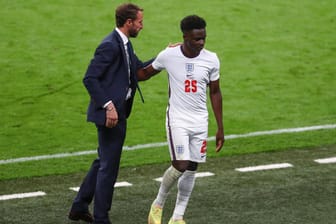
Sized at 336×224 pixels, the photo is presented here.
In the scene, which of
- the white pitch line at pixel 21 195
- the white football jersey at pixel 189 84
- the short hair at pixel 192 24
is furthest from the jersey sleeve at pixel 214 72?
the white pitch line at pixel 21 195

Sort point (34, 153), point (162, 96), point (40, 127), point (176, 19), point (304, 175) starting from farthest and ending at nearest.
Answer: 1. point (176, 19)
2. point (162, 96)
3. point (40, 127)
4. point (34, 153)
5. point (304, 175)

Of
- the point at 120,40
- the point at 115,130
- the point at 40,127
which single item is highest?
the point at 120,40

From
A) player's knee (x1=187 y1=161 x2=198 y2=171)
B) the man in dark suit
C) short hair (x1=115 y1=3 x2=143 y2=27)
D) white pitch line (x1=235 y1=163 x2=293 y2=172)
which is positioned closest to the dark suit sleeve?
the man in dark suit

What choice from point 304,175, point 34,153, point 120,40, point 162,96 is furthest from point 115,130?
point 162,96

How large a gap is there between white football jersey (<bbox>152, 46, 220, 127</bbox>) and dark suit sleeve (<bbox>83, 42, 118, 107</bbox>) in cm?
55

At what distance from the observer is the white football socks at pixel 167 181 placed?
33.2ft

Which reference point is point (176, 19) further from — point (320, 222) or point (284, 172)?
point (320, 222)

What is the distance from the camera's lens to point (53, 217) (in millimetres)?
10617

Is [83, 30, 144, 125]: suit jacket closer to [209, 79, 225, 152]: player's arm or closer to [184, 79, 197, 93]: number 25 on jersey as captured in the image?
[184, 79, 197, 93]: number 25 on jersey

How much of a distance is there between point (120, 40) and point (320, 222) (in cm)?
235

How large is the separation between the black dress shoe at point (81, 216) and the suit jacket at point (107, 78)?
3.15 ft

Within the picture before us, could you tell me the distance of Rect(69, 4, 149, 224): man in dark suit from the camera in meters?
9.90

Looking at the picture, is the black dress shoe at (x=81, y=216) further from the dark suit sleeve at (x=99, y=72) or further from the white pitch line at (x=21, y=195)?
the dark suit sleeve at (x=99, y=72)

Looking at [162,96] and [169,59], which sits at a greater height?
[169,59]
